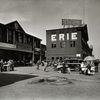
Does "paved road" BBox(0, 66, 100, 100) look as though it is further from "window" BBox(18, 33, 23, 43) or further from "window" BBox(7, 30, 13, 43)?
"window" BBox(18, 33, 23, 43)

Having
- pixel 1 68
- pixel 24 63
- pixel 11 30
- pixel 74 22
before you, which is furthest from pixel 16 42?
pixel 74 22

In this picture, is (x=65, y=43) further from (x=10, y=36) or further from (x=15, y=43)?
(x=10, y=36)

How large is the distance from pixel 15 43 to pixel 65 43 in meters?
15.1

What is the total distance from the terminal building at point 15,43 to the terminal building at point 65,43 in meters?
5.68

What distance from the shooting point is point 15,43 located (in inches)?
1235

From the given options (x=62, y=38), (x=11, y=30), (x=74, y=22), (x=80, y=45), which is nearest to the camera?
(x=11, y=30)

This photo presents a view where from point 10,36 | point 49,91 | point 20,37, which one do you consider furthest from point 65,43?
point 49,91

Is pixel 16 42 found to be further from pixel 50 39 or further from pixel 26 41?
pixel 50 39

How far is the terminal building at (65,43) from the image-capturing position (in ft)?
133

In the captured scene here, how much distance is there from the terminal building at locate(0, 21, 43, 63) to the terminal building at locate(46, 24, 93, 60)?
568 cm

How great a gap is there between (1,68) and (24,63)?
545 inches

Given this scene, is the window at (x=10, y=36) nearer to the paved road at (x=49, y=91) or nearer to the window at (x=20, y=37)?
the window at (x=20, y=37)

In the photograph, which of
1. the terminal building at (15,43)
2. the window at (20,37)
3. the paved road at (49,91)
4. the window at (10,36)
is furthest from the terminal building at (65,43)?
the paved road at (49,91)

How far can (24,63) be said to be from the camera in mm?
33406
